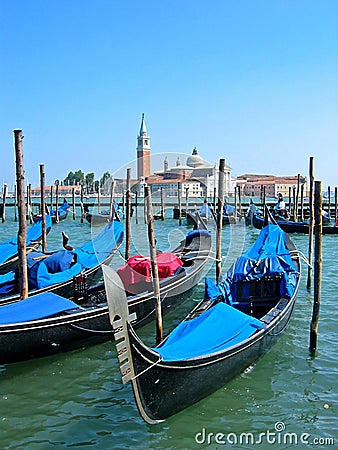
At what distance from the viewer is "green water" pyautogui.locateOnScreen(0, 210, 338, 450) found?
9.68ft

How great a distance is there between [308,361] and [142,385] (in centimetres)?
194

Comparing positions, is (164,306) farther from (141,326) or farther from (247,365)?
(247,365)

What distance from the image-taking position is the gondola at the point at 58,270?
5.07 meters

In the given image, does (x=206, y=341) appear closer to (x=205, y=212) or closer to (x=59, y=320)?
(x=59, y=320)

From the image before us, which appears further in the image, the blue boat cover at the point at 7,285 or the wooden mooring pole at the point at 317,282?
the blue boat cover at the point at 7,285

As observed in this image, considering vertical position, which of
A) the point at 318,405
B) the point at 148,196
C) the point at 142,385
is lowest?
the point at 318,405

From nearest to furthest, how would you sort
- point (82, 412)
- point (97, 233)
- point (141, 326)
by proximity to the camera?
point (82, 412) → point (141, 326) → point (97, 233)

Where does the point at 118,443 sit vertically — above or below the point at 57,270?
below

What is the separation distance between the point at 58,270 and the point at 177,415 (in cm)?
307

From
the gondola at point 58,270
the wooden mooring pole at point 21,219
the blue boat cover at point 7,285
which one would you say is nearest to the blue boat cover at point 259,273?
the gondola at point 58,270

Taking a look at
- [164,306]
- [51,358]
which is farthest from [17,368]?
[164,306]

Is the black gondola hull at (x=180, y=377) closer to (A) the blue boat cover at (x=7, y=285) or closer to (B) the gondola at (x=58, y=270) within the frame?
(B) the gondola at (x=58, y=270)

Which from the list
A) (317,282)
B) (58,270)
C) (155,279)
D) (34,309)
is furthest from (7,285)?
(317,282)

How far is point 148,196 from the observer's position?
14.5 ft
